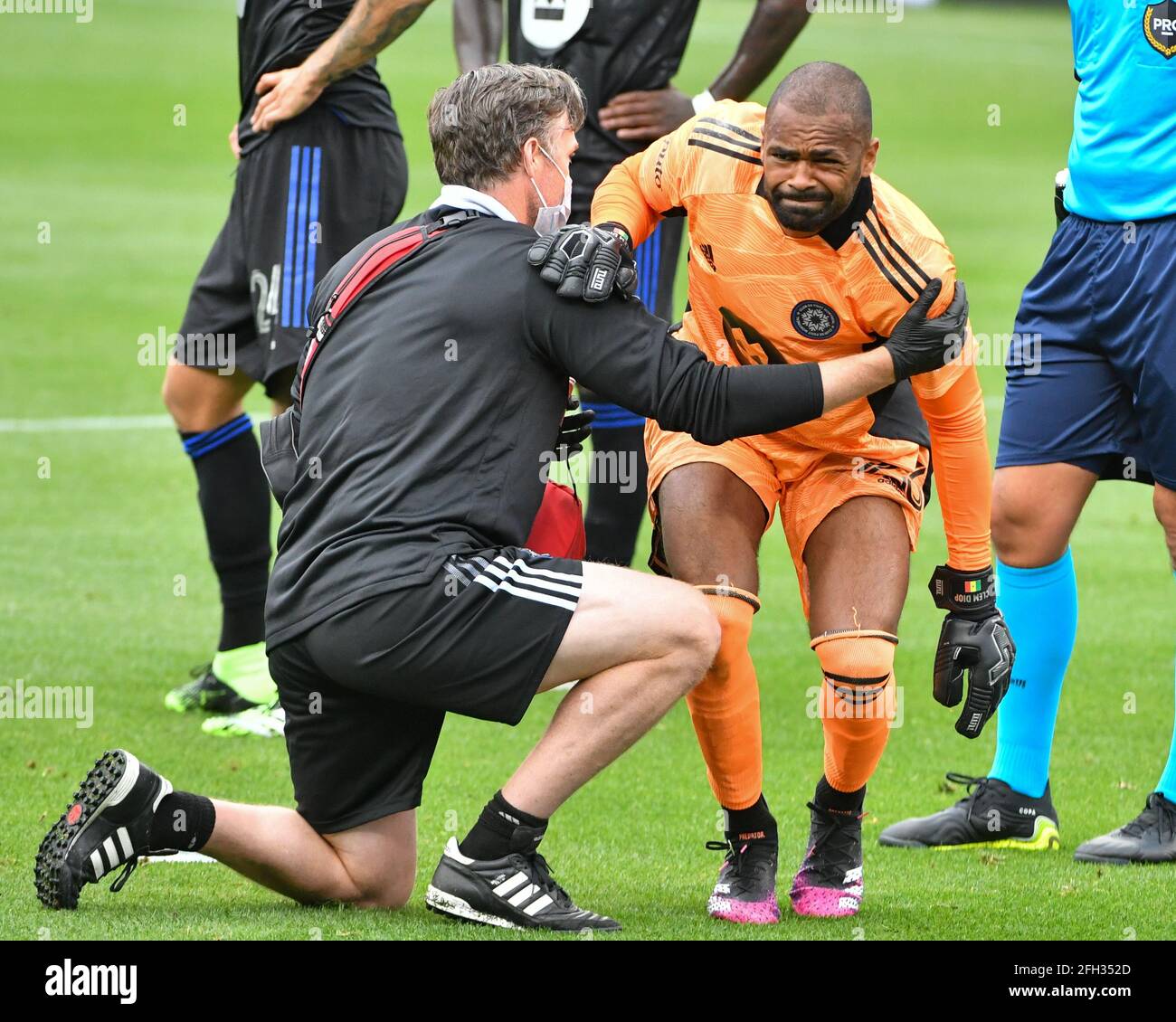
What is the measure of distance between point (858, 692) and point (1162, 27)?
191cm

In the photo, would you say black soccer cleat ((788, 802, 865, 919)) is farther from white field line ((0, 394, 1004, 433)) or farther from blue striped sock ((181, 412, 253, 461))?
white field line ((0, 394, 1004, 433))

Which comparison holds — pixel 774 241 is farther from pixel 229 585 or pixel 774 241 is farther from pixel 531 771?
pixel 229 585

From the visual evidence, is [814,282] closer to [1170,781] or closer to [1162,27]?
[1162,27]

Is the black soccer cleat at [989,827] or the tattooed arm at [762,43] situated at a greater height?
the tattooed arm at [762,43]

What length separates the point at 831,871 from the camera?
4.46 metres

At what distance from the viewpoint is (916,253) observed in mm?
4371

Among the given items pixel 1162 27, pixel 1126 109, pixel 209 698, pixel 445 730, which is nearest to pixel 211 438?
pixel 209 698

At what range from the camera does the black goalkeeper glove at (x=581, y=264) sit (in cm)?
397

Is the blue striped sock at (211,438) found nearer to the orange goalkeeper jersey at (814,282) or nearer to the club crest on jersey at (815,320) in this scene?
the orange goalkeeper jersey at (814,282)

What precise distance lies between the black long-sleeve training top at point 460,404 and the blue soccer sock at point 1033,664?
4.80ft

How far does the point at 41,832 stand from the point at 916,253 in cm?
272

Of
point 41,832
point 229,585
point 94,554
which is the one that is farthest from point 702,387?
point 94,554

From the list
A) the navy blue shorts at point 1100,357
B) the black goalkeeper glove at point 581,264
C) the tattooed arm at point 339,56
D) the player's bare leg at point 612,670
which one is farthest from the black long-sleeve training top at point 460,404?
the tattooed arm at point 339,56

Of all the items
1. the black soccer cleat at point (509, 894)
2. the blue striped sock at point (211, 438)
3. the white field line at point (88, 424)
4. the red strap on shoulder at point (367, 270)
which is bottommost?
the black soccer cleat at point (509, 894)
